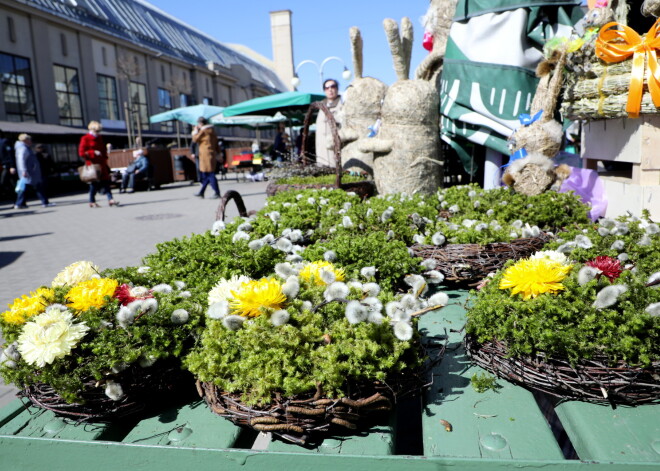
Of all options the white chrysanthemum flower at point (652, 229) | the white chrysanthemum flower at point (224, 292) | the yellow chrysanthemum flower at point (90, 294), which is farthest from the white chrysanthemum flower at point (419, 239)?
the yellow chrysanthemum flower at point (90, 294)

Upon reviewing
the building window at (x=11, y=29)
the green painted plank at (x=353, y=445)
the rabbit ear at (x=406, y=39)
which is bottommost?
the green painted plank at (x=353, y=445)

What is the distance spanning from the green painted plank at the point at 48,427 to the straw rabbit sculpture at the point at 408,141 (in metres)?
3.65

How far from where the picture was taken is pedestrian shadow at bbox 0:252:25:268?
6.29 meters

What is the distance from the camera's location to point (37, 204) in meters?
13.4

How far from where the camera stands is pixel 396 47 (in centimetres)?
512

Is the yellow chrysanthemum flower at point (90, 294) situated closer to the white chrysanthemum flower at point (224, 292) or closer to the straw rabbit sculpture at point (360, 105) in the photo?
the white chrysanthemum flower at point (224, 292)

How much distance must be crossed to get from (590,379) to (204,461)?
964 millimetres

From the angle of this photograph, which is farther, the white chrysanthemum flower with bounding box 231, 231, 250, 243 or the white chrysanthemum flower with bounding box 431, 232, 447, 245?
the white chrysanthemum flower with bounding box 431, 232, 447, 245

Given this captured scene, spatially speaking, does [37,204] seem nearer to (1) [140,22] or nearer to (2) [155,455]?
(2) [155,455]

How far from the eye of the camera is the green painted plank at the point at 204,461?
107 centimetres

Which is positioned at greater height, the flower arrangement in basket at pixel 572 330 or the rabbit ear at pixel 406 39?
the rabbit ear at pixel 406 39

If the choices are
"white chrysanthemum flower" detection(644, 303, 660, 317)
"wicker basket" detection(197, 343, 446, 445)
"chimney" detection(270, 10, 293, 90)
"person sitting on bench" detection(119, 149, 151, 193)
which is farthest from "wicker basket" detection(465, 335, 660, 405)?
"chimney" detection(270, 10, 293, 90)

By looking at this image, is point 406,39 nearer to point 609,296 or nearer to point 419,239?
point 419,239

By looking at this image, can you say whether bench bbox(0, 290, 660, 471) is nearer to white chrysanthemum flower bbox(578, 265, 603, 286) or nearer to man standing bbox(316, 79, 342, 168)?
white chrysanthemum flower bbox(578, 265, 603, 286)
